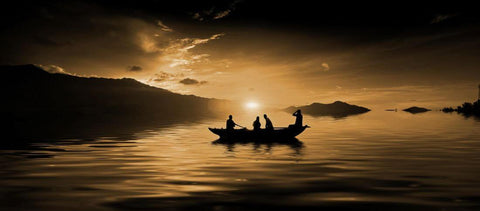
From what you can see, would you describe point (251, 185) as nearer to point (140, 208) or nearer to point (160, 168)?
point (140, 208)

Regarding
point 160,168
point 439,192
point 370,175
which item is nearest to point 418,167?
point 370,175

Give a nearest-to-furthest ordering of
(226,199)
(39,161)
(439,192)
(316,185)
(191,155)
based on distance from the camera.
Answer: (226,199), (439,192), (316,185), (39,161), (191,155)

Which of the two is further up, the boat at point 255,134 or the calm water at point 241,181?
the boat at point 255,134

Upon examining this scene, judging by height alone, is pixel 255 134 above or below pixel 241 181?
above

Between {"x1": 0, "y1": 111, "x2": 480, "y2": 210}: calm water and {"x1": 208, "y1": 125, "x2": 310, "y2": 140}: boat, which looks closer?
{"x1": 0, "y1": 111, "x2": 480, "y2": 210}: calm water

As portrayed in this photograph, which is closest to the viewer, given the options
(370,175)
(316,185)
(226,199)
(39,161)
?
(226,199)

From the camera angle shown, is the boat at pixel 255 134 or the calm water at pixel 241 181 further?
the boat at pixel 255 134

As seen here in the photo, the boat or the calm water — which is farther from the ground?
the boat

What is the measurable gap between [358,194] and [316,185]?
6.99 feet

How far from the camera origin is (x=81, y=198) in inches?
494

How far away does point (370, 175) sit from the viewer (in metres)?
17.0

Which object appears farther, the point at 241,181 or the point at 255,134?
the point at 255,134

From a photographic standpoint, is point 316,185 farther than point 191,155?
No

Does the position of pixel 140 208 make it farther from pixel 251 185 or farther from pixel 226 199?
pixel 251 185
